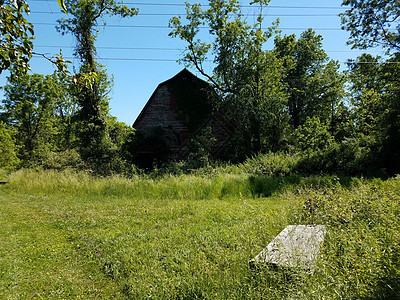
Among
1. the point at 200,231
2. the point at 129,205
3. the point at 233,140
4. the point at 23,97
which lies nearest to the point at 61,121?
the point at 23,97

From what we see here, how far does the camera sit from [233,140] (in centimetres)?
2009

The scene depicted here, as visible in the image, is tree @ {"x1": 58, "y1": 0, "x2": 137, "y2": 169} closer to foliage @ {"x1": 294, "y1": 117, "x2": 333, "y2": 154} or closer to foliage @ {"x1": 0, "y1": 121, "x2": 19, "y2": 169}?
foliage @ {"x1": 0, "y1": 121, "x2": 19, "y2": 169}

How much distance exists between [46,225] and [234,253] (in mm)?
5272

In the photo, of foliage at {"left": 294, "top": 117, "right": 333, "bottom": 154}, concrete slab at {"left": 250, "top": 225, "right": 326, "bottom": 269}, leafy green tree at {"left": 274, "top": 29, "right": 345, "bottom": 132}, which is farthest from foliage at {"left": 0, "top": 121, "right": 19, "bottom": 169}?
leafy green tree at {"left": 274, "top": 29, "right": 345, "bottom": 132}

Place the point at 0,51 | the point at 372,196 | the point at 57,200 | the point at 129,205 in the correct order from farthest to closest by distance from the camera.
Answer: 1. the point at 57,200
2. the point at 129,205
3. the point at 372,196
4. the point at 0,51

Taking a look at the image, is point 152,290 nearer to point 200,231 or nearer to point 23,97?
point 200,231

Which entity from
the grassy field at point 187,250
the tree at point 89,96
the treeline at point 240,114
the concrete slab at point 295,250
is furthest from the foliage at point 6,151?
the concrete slab at point 295,250

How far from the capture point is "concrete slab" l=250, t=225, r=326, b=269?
2984mm

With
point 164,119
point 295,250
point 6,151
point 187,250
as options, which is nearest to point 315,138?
point 164,119

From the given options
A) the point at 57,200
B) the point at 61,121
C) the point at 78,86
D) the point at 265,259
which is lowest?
the point at 57,200

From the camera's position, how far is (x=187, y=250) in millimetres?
4348

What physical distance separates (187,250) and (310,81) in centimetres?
2755

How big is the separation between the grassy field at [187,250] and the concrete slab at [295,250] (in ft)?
0.34

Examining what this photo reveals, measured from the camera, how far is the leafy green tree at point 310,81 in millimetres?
27219
